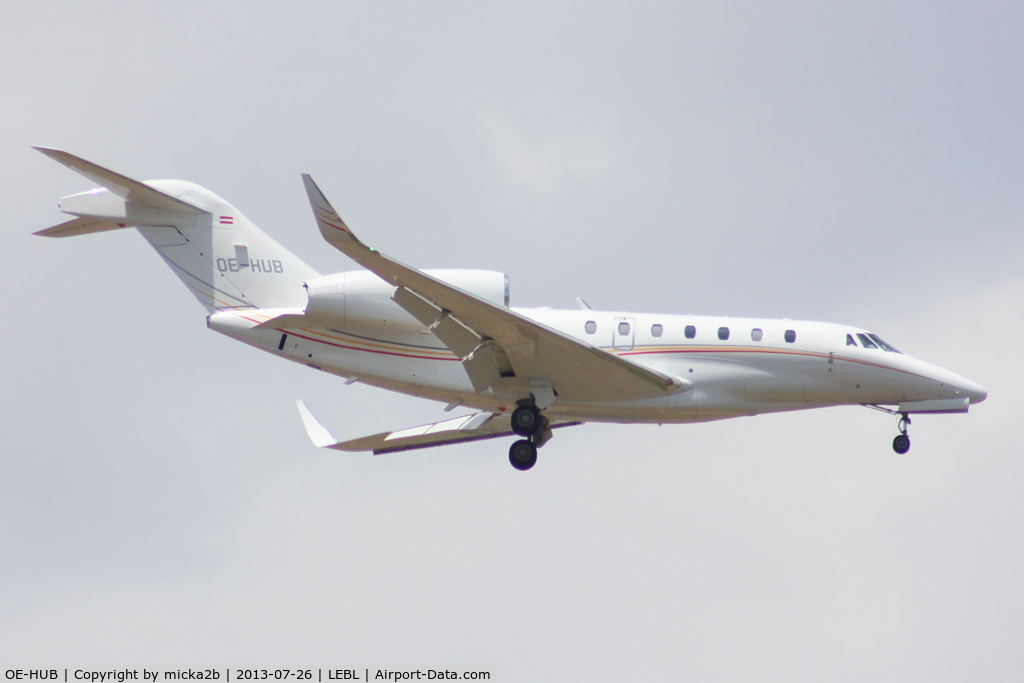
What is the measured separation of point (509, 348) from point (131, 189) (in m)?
7.53

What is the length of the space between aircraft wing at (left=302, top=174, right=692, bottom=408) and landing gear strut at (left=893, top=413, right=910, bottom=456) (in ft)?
14.7

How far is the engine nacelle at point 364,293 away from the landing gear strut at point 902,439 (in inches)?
321

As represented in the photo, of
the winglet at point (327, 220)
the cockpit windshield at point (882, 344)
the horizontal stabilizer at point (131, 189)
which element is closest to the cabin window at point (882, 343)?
the cockpit windshield at point (882, 344)

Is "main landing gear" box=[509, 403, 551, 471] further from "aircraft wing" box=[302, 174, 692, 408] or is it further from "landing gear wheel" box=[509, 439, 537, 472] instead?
"aircraft wing" box=[302, 174, 692, 408]

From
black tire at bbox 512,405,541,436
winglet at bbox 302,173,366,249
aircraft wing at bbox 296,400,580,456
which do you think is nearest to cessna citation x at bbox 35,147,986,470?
black tire at bbox 512,405,541,436

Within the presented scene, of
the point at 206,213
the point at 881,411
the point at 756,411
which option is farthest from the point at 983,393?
the point at 206,213

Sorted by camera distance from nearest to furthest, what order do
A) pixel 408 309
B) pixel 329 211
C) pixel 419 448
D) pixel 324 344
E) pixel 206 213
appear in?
1. pixel 329 211
2. pixel 408 309
3. pixel 324 344
4. pixel 206 213
5. pixel 419 448

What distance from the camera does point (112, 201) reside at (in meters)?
20.9

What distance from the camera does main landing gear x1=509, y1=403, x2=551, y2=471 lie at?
19953mm

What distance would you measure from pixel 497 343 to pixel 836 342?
6.50 meters

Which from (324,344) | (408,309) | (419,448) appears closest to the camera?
(408,309)

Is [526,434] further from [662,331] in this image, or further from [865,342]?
[865,342]

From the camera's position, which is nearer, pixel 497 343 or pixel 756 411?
pixel 497 343

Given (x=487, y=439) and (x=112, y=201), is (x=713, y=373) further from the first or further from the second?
(x=112, y=201)
